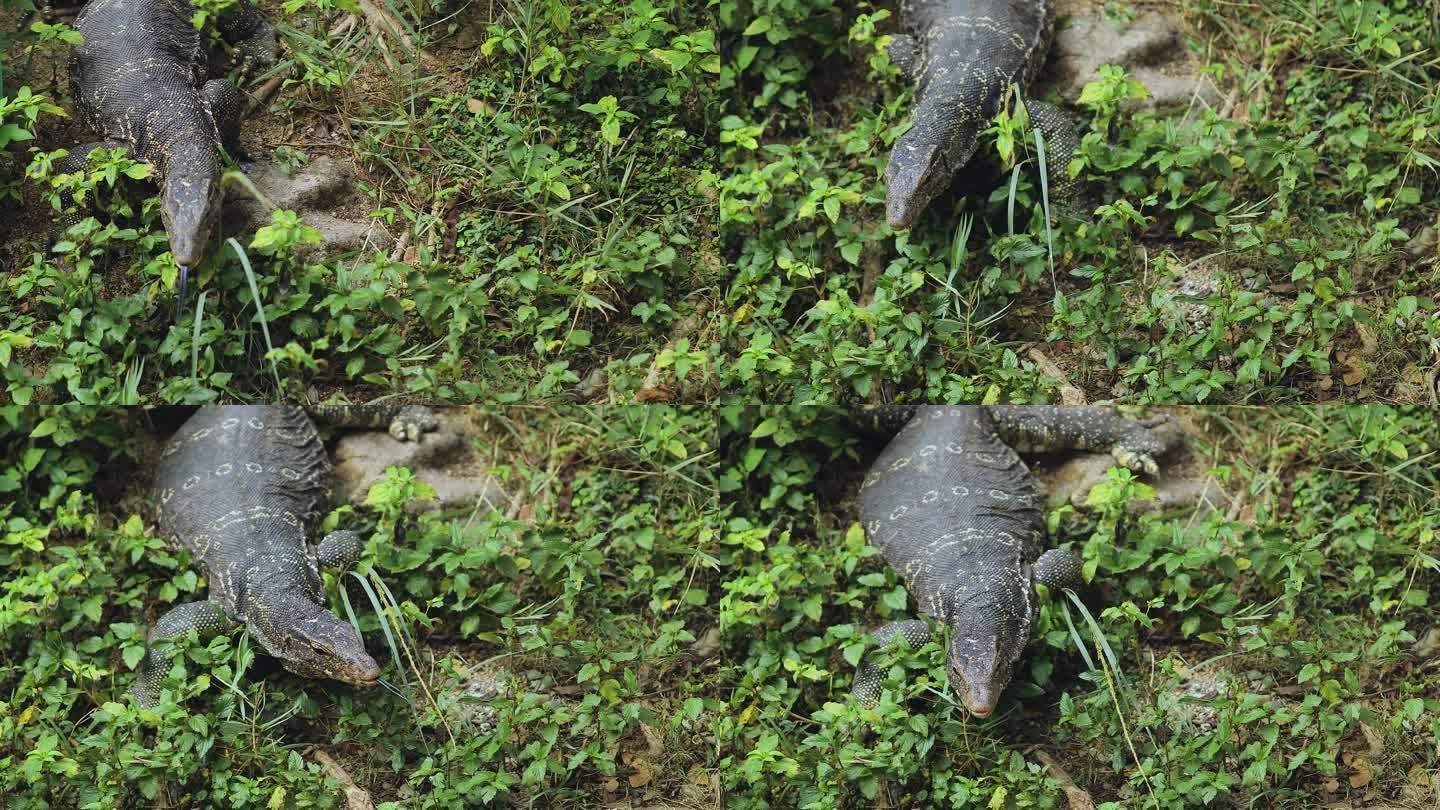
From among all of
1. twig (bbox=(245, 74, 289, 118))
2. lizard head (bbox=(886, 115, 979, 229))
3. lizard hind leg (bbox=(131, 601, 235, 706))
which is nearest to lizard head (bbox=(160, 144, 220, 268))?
twig (bbox=(245, 74, 289, 118))

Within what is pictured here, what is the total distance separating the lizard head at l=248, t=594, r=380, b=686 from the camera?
4914 millimetres

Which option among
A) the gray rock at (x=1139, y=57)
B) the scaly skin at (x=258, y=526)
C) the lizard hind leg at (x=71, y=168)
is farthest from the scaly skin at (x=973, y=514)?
the lizard hind leg at (x=71, y=168)

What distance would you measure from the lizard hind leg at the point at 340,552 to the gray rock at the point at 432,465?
0.29 m

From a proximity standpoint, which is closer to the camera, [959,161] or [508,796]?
[508,796]

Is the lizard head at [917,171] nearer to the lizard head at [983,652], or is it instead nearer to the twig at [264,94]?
the lizard head at [983,652]

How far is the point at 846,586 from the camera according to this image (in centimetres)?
524

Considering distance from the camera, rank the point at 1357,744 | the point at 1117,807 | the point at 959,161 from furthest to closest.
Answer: the point at 959,161, the point at 1357,744, the point at 1117,807

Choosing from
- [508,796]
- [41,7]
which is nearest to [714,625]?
[508,796]

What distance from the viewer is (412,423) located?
18.3ft

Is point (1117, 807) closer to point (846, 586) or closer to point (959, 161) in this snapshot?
point (846, 586)

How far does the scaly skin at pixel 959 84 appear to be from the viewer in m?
5.35

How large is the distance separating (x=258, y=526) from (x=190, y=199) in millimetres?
1377

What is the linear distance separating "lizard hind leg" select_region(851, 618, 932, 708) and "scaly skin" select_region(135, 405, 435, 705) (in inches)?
76.8

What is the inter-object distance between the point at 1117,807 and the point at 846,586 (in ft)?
4.31
